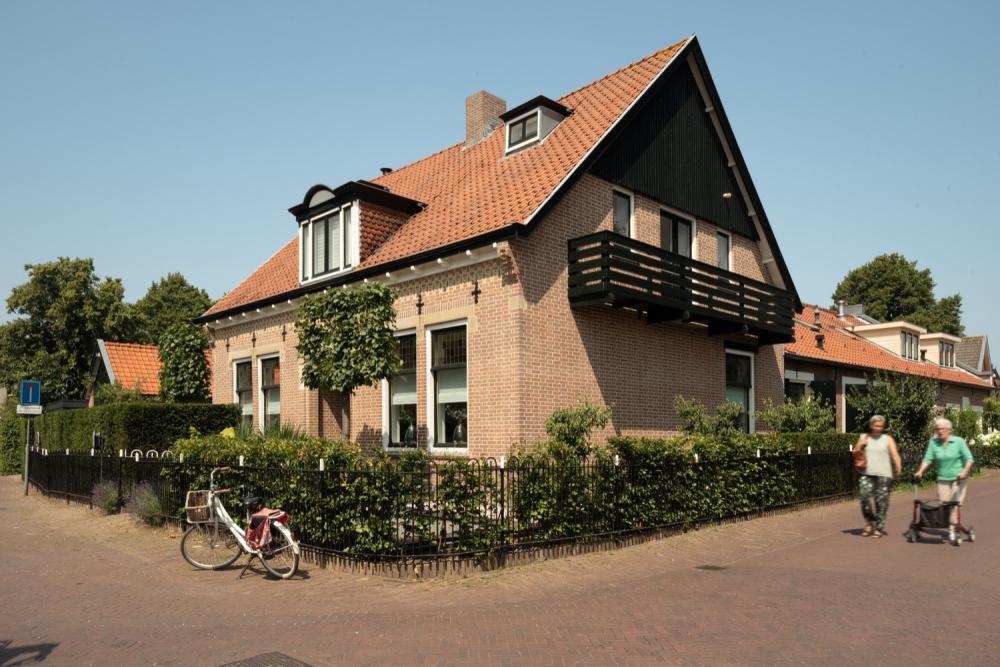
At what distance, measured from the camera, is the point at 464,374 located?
47.4 ft

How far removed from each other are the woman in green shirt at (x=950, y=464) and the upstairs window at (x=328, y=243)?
39.3ft

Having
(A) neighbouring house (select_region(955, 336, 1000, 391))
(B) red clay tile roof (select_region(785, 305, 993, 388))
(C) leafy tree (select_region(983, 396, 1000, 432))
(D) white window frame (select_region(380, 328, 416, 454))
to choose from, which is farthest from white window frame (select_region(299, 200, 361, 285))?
(A) neighbouring house (select_region(955, 336, 1000, 391))

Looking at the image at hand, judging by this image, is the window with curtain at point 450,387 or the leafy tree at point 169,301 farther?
the leafy tree at point 169,301

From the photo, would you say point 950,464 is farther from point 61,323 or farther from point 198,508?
point 61,323

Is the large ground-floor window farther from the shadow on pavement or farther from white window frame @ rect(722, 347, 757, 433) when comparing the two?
the shadow on pavement

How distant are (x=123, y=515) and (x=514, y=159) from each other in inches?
433

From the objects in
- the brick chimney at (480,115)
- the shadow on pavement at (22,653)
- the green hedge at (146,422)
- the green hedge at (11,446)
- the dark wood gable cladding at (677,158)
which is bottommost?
the green hedge at (11,446)

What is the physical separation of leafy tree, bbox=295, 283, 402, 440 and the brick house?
138 centimetres

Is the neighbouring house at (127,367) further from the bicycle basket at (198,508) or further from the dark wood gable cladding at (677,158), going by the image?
the dark wood gable cladding at (677,158)

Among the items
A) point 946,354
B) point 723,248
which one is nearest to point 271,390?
point 723,248

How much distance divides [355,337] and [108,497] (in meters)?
6.03

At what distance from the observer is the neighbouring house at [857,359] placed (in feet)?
79.6

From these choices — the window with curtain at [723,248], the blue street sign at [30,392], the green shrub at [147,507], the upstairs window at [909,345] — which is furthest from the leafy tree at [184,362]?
the upstairs window at [909,345]

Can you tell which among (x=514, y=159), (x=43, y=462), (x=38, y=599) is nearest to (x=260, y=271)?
(x=43, y=462)
